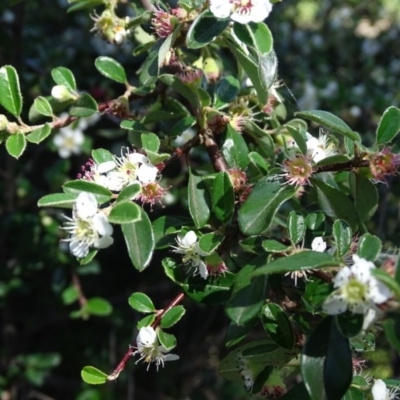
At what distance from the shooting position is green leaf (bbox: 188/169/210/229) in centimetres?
104

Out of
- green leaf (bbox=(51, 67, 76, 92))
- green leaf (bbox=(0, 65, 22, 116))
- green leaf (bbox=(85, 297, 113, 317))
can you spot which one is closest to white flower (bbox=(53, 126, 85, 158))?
green leaf (bbox=(85, 297, 113, 317))

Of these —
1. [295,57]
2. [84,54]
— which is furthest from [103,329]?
[295,57]

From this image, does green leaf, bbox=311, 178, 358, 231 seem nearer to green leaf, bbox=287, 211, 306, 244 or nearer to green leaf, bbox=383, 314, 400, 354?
green leaf, bbox=287, 211, 306, 244

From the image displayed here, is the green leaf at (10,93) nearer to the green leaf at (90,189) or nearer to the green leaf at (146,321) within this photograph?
the green leaf at (90,189)

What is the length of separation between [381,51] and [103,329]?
5.47 ft

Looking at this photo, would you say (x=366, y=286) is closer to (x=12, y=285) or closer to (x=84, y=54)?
(x=12, y=285)

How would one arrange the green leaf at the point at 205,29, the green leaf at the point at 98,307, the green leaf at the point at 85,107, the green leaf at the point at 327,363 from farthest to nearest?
the green leaf at the point at 98,307 < the green leaf at the point at 85,107 < the green leaf at the point at 205,29 < the green leaf at the point at 327,363

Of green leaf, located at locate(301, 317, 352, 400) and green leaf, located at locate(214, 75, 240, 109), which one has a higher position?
green leaf, located at locate(214, 75, 240, 109)

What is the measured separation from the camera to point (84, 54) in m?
2.30

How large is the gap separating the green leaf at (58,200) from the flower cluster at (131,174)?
0.24 feet

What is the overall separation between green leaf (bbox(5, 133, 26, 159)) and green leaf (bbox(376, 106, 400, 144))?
0.59 metres

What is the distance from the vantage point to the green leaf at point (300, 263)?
0.80 m

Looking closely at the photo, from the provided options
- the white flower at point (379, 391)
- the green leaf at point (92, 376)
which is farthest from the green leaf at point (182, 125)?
the white flower at point (379, 391)

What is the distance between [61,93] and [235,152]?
14.4 inches
